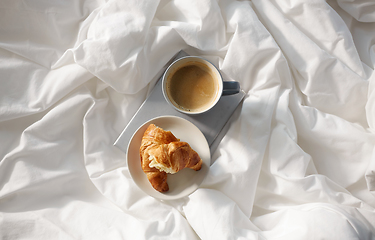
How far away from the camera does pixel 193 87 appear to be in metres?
1.01

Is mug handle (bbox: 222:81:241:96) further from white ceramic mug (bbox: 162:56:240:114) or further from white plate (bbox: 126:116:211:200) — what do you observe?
white plate (bbox: 126:116:211:200)

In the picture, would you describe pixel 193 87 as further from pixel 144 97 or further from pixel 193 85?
pixel 144 97

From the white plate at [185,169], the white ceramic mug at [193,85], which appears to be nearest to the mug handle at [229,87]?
→ the white ceramic mug at [193,85]

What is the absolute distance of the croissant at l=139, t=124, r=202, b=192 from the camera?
873 mm

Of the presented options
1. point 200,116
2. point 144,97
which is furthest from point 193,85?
point 144,97

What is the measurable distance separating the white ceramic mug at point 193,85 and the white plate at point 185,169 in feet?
0.24

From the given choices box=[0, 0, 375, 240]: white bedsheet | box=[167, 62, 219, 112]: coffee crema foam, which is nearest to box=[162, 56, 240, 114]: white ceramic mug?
box=[167, 62, 219, 112]: coffee crema foam

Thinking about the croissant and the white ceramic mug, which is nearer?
the croissant

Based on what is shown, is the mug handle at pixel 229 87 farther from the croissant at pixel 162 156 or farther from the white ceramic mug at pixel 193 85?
the croissant at pixel 162 156

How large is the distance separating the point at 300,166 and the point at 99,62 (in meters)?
0.87

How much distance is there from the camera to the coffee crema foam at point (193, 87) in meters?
0.99

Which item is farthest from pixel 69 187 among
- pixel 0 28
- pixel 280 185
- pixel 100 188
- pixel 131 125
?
pixel 280 185

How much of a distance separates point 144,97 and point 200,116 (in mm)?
256

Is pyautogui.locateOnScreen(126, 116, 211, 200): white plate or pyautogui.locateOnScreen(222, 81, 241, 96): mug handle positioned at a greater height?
pyautogui.locateOnScreen(222, 81, 241, 96): mug handle
